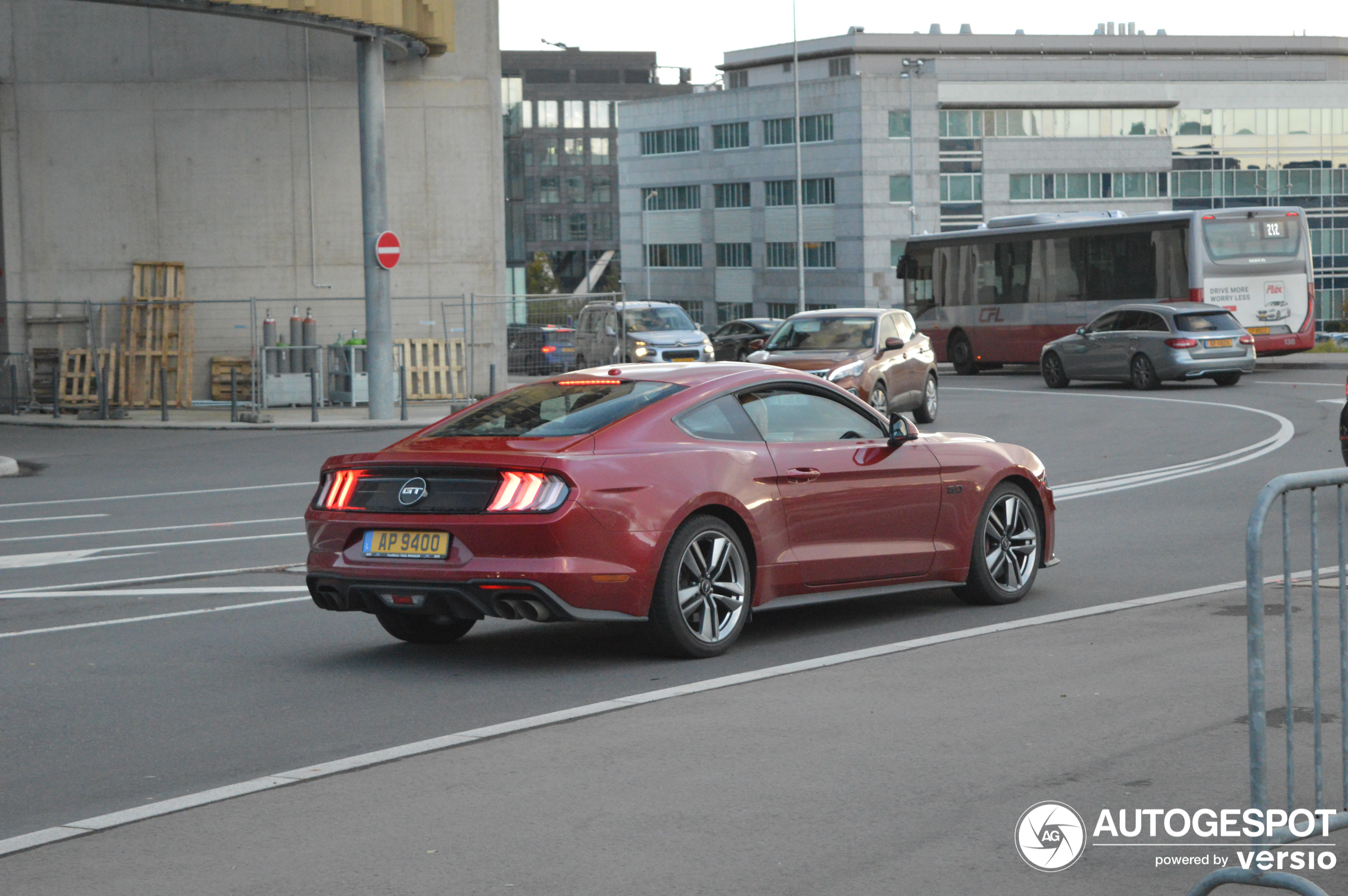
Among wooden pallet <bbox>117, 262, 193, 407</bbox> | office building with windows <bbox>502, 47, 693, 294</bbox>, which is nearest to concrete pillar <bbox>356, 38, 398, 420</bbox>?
wooden pallet <bbox>117, 262, 193, 407</bbox>

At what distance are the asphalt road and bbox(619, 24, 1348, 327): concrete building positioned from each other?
265 feet

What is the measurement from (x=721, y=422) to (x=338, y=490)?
73.3 inches

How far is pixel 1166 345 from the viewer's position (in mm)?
31344

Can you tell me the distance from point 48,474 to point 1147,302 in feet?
75.1

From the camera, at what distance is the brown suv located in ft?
77.9

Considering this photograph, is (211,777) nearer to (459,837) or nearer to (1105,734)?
(459,837)

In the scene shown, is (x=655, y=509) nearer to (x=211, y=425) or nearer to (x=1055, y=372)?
(x=211, y=425)

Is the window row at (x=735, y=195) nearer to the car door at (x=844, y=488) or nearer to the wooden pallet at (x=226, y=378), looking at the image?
the wooden pallet at (x=226, y=378)

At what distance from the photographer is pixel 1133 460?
60.6 feet

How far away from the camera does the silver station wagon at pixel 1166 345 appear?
3122 centimetres

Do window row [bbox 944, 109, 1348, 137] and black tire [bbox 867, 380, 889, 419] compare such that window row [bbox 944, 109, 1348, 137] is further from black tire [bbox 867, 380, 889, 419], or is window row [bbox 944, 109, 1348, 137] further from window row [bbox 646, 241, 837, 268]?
black tire [bbox 867, 380, 889, 419]

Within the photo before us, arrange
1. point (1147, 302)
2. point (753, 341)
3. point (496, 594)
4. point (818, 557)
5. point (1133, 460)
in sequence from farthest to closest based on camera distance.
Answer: point (753, 341), point (1147, 302), point (1133, 460), point (818, 557), point (496, 594)

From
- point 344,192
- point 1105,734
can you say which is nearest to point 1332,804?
point 1105,734

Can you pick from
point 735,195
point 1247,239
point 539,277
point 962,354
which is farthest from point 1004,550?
point 539,277
